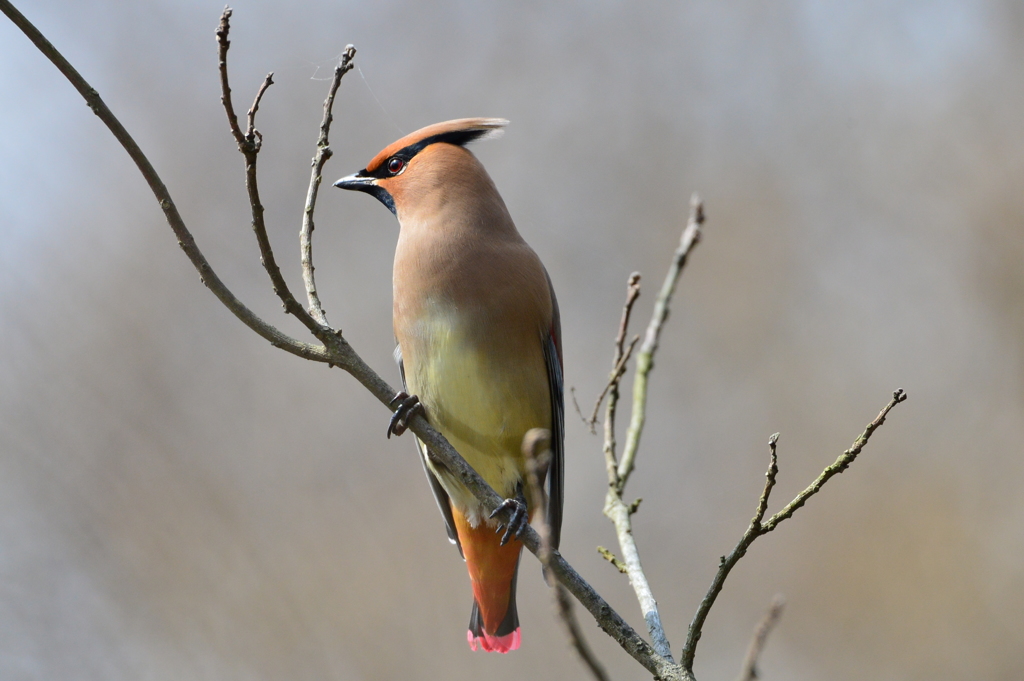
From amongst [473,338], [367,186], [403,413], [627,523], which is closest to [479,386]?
[473,338]

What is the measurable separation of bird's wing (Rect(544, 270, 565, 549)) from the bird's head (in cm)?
64

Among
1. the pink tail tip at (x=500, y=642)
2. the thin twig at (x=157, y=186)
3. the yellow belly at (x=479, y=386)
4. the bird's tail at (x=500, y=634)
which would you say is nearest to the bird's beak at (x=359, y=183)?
the yellow belly at (x=479, y=386)

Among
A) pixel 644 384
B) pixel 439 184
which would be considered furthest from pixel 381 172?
pixel 644 384

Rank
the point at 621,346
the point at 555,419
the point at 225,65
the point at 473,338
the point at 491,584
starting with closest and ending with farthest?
the point at 225,65 < the point at 473,338 < the point at 621,346 < the point at 555,419 < the point at 491,584

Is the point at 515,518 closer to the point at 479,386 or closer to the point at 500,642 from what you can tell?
the point at 479,386

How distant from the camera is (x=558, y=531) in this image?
322 centimetres

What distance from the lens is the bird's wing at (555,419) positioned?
310cm

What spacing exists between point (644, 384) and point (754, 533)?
2.88 feet

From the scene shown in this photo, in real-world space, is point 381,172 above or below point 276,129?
below

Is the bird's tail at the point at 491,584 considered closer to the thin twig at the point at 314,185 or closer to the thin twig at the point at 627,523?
the thin twig at the point at 627,523

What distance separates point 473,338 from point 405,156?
90 centimetres

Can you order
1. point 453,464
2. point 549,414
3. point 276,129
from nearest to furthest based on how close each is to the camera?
point 453,464 → point 549,414 → point 276,129

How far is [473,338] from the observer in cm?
280

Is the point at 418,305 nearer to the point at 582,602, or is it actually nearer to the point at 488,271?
the point at 488,271
